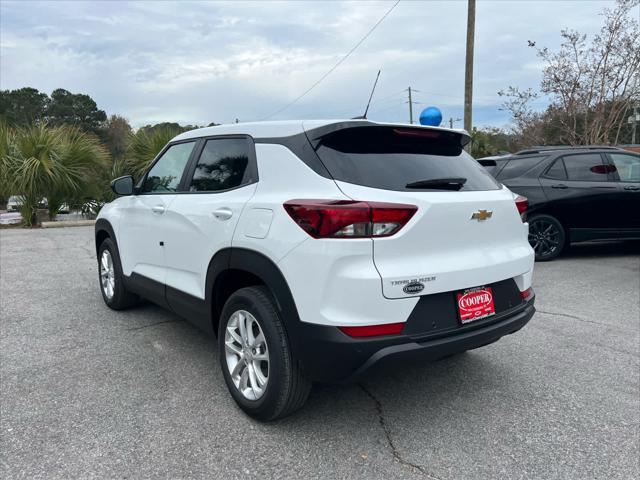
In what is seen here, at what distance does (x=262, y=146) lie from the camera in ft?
9.60

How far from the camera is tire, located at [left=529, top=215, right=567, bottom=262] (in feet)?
24.2

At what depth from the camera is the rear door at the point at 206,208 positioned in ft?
9.77

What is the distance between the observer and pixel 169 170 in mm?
3988

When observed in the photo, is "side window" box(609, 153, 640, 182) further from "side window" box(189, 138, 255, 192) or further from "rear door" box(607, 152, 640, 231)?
"side window" box(189, 138, 255, 192)

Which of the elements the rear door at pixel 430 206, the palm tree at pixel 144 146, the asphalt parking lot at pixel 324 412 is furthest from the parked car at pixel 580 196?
the palm tree at pixel 144 146

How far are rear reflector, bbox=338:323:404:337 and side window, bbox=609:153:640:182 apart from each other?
6.57m

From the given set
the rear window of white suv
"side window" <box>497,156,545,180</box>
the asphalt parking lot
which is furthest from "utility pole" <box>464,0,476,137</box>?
the rear window of white suv

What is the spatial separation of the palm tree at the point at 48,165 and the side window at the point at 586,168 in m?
11.5

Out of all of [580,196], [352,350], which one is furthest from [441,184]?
[580,196]

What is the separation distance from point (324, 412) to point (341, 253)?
116 cm

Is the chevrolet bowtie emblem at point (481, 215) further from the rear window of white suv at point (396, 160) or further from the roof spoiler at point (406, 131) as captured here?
the roof spoiler at point (406, 131)

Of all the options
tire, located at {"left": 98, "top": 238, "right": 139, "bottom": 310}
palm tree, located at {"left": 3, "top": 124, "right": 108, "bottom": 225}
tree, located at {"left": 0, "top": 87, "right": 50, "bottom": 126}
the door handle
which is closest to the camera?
the door handle

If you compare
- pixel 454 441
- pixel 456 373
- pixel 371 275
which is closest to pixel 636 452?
pixel 454 441

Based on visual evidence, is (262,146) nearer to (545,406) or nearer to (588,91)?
(545,406)
